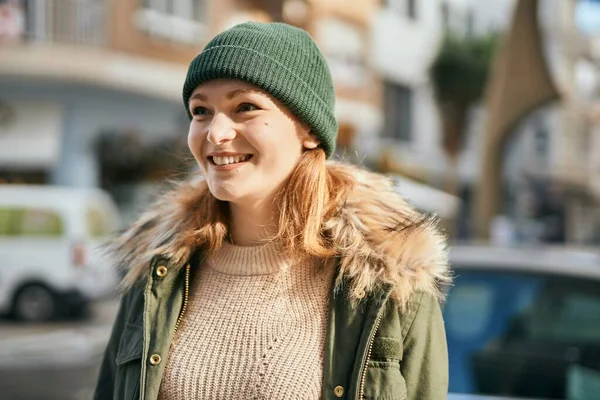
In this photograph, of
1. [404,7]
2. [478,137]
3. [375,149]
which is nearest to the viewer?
[375,149]

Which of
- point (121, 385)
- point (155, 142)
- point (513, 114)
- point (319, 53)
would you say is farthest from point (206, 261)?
point (155, 142)

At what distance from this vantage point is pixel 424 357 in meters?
1.88

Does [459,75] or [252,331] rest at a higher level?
[459,75]

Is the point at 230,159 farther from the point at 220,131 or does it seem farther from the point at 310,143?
the point at 310,143

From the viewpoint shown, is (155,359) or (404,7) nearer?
(155,359)

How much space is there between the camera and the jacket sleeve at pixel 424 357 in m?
1.86

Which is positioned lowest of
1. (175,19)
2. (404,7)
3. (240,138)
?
(240,138)

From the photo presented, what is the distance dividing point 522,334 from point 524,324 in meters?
0.05

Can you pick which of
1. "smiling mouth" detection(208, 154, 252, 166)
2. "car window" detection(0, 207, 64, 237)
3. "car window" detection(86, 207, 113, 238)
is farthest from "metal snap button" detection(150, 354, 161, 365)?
"car window" detection(86, 207, 113, 238)

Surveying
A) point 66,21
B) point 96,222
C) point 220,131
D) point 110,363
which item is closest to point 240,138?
point 220,131

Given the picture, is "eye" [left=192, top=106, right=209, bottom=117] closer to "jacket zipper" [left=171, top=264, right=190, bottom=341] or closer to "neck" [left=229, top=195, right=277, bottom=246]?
"neck" [left=229, top=195, right=277, bottom=246]

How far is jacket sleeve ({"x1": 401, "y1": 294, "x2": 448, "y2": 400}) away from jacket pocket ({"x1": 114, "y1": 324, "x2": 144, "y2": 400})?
1.89 feet

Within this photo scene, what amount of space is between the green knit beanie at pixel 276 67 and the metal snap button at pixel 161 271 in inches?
15.7

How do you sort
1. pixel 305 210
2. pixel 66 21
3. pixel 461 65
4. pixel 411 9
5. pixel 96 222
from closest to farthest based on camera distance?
1. pixel 305 210
2. pixel 96 222
3. pixel 66 21
4. pixel 461 65
5. pixel 411 9
